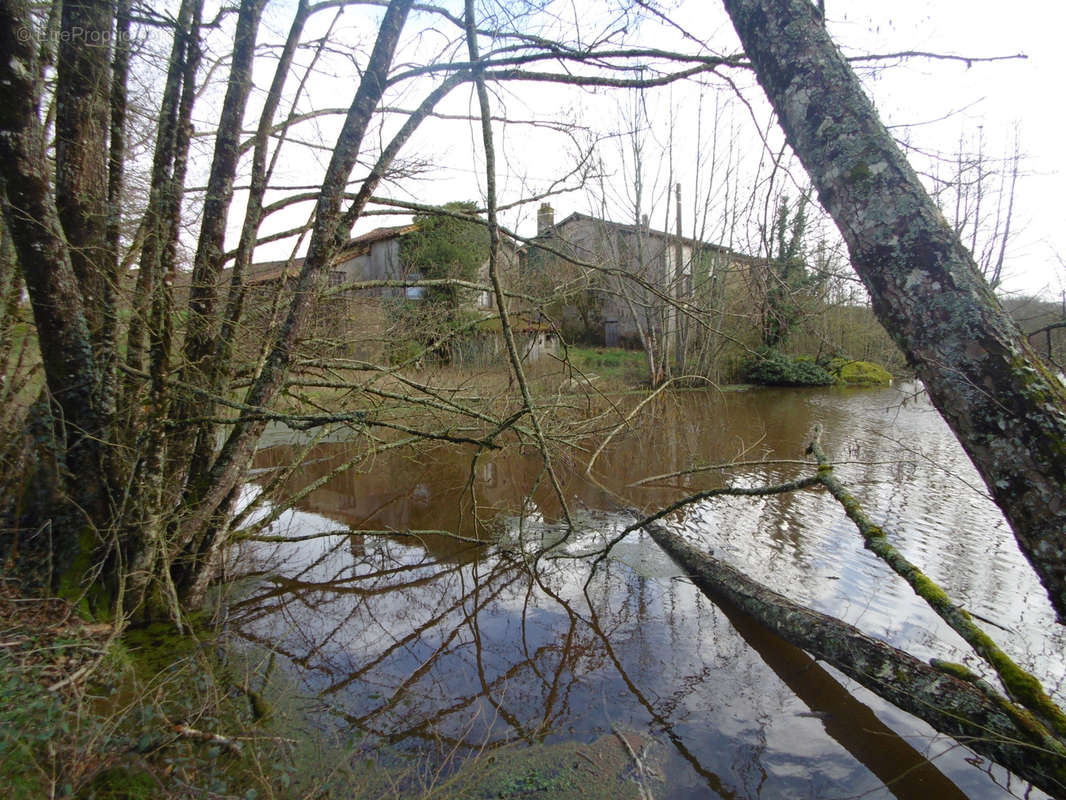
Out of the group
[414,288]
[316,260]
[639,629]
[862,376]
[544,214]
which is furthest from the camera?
[862,376]

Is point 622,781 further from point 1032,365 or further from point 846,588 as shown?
point 846,588

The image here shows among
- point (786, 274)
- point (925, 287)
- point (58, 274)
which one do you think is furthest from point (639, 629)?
point (58, 274)

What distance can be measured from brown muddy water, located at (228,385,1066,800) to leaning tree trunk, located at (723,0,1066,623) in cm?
124

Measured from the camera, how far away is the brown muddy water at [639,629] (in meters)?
3.30

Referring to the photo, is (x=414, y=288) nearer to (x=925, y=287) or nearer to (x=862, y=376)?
(x=925, y=287)

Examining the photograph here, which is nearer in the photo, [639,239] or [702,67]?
[702,67]

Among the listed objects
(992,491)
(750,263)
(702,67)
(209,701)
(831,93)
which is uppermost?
(702,67)

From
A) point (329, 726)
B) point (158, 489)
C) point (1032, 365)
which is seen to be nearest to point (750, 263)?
point (1032, 365)

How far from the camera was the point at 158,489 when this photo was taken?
4203mm

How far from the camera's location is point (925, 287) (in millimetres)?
1857

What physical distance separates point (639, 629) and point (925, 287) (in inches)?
138

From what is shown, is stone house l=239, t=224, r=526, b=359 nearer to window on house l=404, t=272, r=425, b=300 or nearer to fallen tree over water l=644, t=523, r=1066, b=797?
window on house l=404, t=272, r=425, b=300

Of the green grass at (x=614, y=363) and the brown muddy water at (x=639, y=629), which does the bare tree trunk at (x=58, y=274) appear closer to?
the brown muddy water at (x=639, y=629)

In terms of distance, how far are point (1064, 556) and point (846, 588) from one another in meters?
3.93
